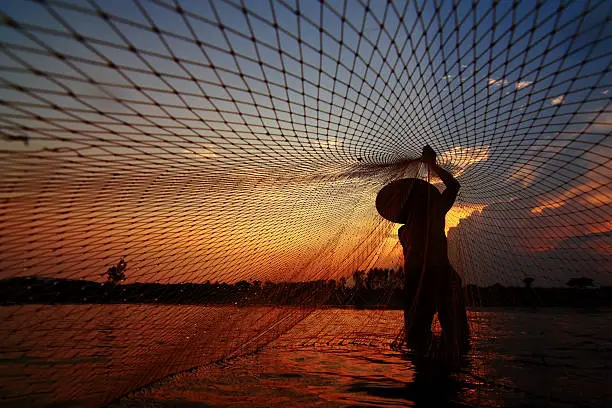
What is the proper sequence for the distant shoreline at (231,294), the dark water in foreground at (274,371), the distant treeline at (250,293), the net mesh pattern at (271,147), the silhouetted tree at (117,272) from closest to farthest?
the net mesh pattern at (271,147), the dark water in foreground at (274,371), the silhouetted tree at (117,272), the distant shoreline at (231,294), the distant treeline at (250,293)

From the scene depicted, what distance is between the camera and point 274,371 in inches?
171

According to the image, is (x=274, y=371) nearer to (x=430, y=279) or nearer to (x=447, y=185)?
(x=430, y=279)

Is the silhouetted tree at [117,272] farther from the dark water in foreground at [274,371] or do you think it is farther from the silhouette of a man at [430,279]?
the silhouette of a man at [430,279]

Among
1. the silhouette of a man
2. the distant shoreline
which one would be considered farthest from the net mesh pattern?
the silhouette of a man

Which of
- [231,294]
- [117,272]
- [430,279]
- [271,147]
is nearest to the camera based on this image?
[117,272]

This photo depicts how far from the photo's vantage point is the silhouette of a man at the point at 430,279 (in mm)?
5012

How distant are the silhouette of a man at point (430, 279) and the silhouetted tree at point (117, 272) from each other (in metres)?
3.47

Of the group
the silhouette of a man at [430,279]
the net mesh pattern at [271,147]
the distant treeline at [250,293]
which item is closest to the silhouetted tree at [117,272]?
the net mesh pattern at [271,147]

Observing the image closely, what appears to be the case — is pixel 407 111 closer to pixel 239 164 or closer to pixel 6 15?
pixel 239 164

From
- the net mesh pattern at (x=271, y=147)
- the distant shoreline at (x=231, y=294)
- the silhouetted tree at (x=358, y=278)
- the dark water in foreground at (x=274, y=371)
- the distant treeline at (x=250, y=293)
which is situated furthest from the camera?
the silhouetted tree at (x=358, y=278)

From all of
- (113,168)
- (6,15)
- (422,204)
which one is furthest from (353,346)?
(6,15)

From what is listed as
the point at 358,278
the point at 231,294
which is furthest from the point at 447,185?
the point at 231,294

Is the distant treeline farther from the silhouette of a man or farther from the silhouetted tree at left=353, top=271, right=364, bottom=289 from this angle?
the silhouette of a man

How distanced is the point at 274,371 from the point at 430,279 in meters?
2.19
